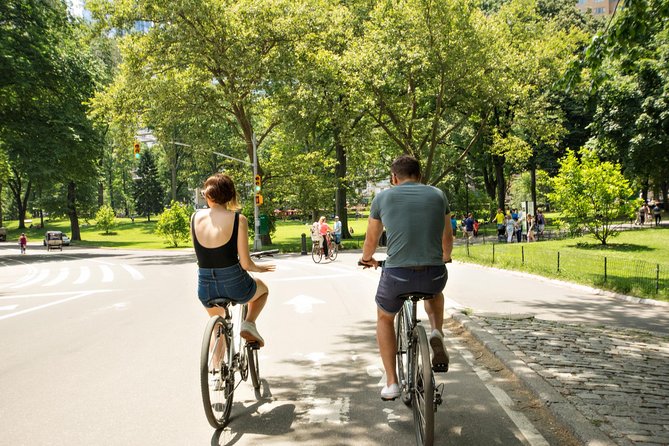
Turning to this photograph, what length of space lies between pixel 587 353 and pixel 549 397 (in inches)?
75.4

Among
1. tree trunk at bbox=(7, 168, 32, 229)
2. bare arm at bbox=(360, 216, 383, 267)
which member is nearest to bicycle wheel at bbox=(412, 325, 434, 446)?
bare arm at bbox=(360, 216, 383, 267)

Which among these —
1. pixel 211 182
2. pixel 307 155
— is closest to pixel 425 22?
pixel 307 155

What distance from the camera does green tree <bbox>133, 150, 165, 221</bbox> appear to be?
87625 millimetres

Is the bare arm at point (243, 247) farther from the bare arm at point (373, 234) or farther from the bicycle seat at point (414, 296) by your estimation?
the bicycle seat at point (414, 296)

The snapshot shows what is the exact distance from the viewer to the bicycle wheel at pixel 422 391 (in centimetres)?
357

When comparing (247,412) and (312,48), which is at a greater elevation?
(312,48)

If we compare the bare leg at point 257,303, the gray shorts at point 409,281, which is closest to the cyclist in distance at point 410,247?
the gray shorts at point 409,281

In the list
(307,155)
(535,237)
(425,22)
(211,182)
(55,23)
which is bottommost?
(535,237)

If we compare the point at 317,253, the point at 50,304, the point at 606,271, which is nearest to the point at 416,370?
the point at 50,304

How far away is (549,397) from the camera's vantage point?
4.62 meters

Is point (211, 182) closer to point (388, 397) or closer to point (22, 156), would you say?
point (388, 397)

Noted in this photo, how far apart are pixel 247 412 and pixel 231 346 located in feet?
1.89

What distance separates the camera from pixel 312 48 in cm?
3072

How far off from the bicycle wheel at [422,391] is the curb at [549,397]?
1.05 m
